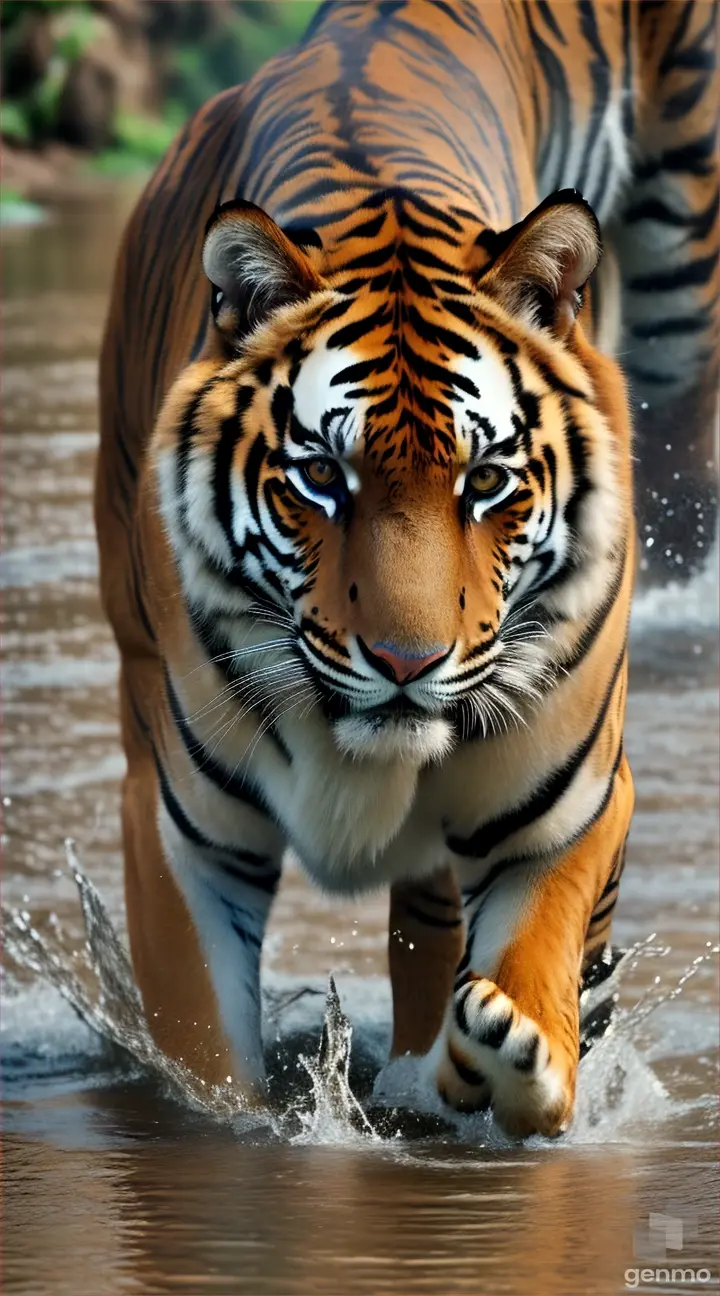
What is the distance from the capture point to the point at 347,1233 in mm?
2178

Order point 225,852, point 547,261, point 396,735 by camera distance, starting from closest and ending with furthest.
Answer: point 396,735
point 547,261
point 225,852

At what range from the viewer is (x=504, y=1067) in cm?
262

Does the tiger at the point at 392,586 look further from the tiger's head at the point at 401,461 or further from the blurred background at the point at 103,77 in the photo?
the blurred background at the point at 103,77

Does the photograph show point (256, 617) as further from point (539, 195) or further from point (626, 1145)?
point (539, 195)

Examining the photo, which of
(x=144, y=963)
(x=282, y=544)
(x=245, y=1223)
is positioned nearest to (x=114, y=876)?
(x=144, y=963)

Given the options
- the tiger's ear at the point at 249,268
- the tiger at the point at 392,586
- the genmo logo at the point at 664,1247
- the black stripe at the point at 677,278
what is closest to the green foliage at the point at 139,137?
the black stripe at the point at 677,278

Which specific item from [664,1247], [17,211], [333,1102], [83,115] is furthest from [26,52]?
[664,1247]

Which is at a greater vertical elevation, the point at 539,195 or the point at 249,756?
the point at 539,195

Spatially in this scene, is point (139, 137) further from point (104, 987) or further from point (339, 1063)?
point (339, 1063)

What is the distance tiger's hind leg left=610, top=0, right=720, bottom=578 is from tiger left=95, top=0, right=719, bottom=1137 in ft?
4.68

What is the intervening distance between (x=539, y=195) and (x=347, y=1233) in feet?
7.31

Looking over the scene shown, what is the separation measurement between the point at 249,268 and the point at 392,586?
0.47 m

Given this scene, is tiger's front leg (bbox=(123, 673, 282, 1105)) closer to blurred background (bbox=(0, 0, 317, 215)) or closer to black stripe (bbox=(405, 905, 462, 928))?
black stripe (bbox=(405, 905, 462, 928))

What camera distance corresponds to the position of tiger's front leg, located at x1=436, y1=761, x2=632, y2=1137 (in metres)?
2.61
